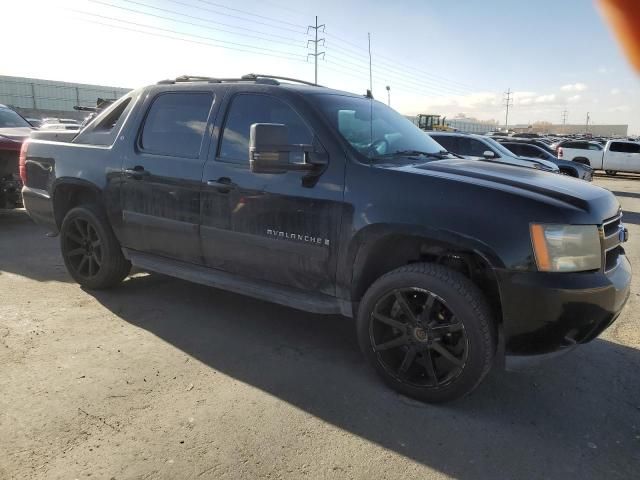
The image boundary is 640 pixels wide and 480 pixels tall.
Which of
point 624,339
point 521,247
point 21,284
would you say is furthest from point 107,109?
point 624,339

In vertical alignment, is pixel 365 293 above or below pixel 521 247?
below

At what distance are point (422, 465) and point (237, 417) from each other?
102 centimetres

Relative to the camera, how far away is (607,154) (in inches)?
902

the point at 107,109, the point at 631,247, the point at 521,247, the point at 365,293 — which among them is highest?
the point at 107,109

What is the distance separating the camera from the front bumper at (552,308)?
8.63 feet

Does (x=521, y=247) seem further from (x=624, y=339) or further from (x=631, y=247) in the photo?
(x=631, y=247)

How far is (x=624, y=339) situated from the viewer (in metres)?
4.02

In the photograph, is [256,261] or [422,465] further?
[256,261]

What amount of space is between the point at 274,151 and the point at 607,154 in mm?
24022

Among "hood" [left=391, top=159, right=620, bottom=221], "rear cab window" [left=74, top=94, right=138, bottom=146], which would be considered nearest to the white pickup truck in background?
"hood" [left=391, top=159, right=620, bottom=221]

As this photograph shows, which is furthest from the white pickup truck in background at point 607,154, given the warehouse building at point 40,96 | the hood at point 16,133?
the warehouse building at point 40,96

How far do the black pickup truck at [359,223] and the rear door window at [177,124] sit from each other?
0.01 m

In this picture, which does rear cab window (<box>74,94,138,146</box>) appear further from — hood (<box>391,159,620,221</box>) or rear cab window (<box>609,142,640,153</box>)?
rear cab window (<box>609,142,640,153</box>)

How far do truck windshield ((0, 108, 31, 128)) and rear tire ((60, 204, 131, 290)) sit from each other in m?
5.35
